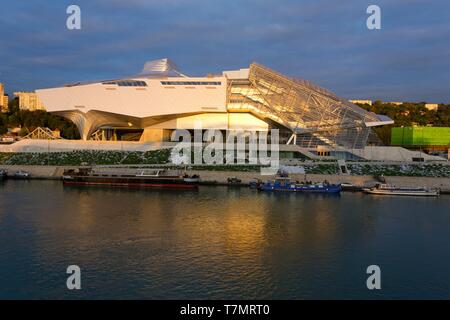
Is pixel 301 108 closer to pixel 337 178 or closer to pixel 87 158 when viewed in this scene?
pixel 337 178

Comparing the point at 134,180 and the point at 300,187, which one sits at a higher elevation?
the point at 134,180

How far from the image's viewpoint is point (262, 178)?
42375 mm

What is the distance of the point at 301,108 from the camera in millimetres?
51719

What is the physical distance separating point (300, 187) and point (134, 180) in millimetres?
14959

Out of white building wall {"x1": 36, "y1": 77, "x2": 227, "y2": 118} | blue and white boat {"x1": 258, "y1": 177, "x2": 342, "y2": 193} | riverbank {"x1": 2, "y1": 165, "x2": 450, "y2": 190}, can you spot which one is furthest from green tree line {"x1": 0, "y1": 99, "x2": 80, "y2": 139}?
blue and white boat {"x1": 258, "y1": 177, "x2": 342, "y2": 193}

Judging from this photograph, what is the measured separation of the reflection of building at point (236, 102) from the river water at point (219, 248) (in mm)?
19516

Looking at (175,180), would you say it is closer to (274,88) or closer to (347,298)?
(274,88)

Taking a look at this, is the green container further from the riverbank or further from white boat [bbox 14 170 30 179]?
white boat [bbox 14 170 30 179]

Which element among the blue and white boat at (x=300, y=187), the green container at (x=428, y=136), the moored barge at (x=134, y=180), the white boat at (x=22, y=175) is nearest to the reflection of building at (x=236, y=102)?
the white boat at (x=22, y=175)

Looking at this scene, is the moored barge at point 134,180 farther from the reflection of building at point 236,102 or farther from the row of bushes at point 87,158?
the reflection of building at point 236,102

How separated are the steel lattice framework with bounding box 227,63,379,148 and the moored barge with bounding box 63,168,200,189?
15.3 meters

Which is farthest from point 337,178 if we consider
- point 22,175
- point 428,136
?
point 22,175

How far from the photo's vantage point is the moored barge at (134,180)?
4019cm

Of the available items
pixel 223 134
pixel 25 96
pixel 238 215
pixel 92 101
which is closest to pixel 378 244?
pixel 238 215
